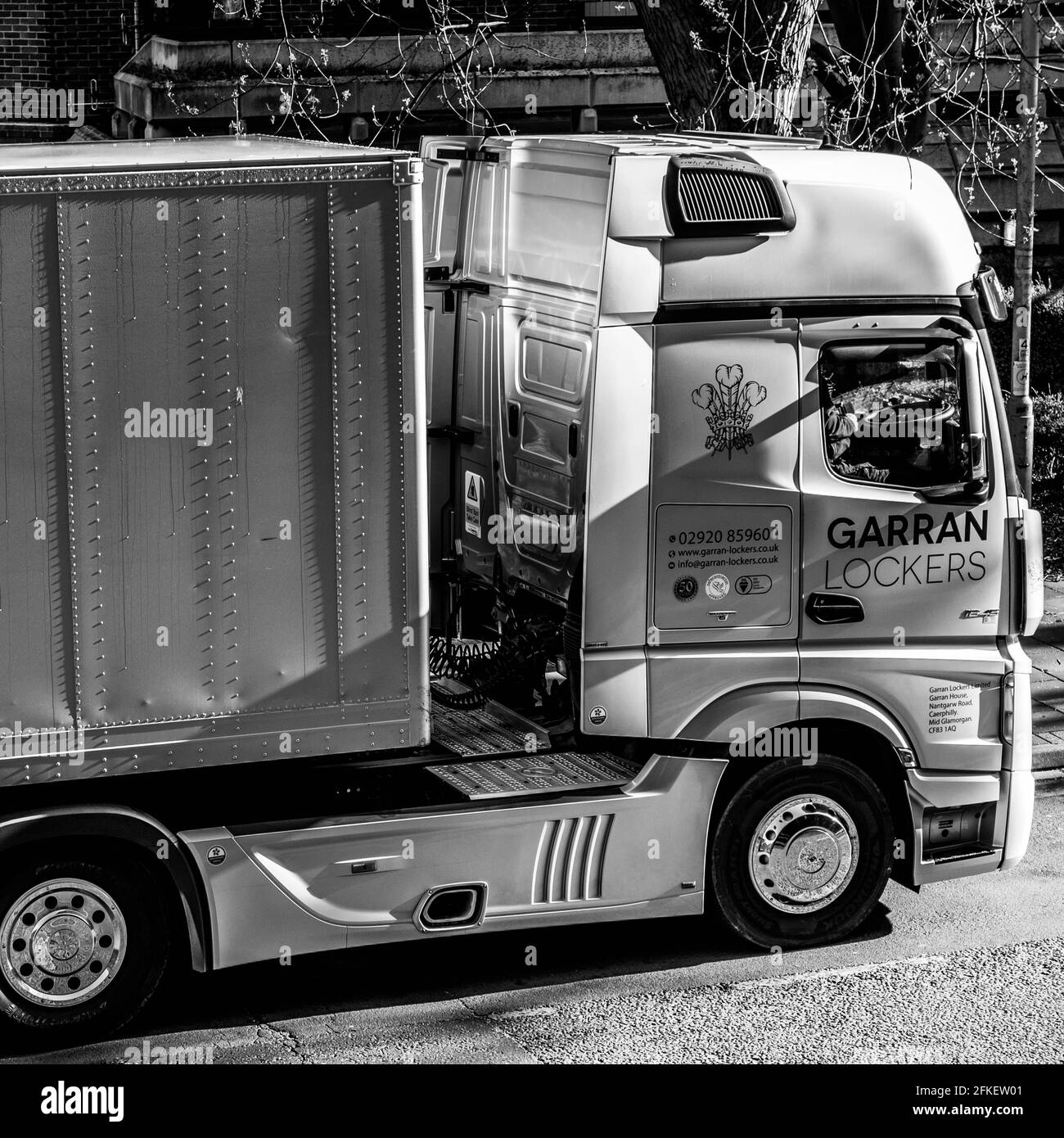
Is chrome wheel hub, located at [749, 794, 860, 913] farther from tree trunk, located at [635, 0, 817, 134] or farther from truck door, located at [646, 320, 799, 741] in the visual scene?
tree trunk, located at [635, 0, 817, 134]

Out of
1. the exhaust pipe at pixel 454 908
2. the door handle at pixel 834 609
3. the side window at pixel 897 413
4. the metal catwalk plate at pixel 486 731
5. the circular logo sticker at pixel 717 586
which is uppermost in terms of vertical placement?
the side window at pixel 897 413

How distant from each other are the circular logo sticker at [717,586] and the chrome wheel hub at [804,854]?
3.18ft

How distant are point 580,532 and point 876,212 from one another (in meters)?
1.78

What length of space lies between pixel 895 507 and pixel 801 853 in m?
1.54

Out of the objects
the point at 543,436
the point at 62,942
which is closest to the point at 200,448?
the point at 543,436

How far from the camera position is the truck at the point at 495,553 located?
5.79 meters

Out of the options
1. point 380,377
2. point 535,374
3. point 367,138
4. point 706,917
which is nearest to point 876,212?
point 535,374

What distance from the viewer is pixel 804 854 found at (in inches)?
279

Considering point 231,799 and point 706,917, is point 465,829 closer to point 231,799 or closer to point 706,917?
point 231,799

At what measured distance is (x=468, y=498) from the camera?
7.86 m

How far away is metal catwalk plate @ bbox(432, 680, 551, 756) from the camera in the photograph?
7.02 meters

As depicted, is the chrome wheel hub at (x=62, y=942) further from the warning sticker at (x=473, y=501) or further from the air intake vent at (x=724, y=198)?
the air intake vent at (x=724, y=198)

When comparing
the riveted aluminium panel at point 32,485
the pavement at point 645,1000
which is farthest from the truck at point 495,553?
the pavement at point 645,1000

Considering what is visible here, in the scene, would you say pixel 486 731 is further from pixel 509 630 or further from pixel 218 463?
pixel 218 463
